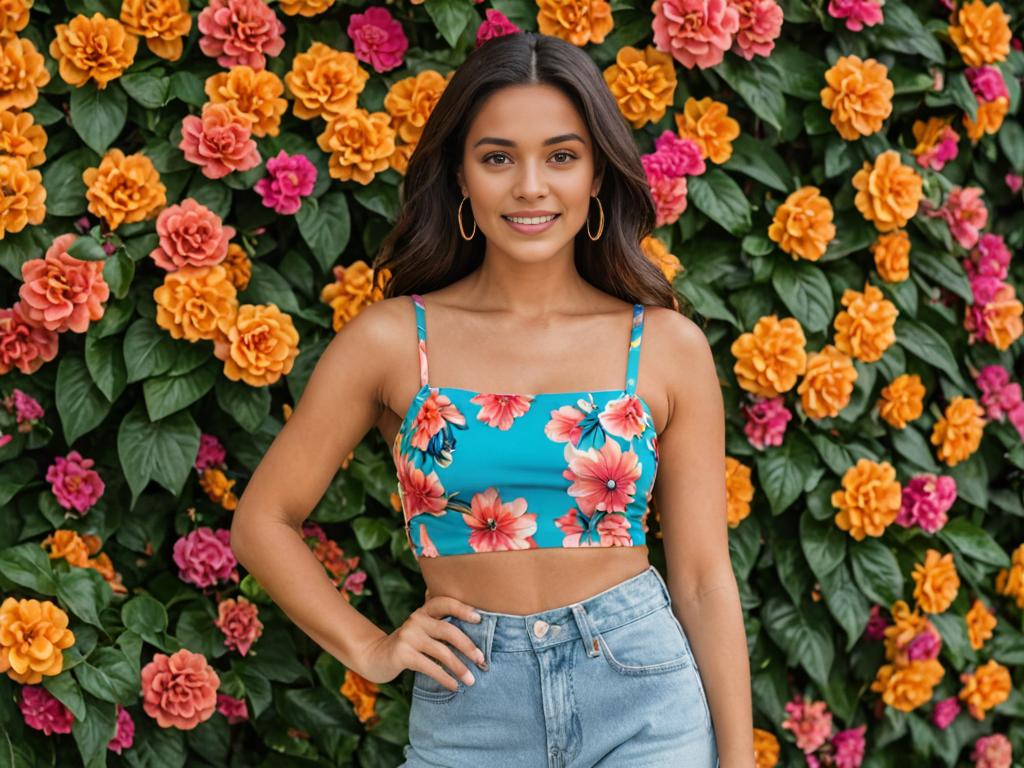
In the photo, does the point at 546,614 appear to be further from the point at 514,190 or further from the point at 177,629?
the point at 177,629

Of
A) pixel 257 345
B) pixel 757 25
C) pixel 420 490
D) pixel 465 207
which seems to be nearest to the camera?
pixel 420 490

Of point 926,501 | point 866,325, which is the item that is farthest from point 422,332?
point 926,501

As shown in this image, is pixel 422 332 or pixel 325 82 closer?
pixel 422 332

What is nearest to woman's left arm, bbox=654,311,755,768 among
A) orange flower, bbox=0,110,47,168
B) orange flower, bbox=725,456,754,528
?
orange flower, bbox=725,456,754,528

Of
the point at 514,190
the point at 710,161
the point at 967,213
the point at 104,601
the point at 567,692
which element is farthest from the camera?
the point at 967,213

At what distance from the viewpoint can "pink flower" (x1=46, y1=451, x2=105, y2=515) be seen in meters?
2.67

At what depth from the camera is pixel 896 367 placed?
3092 millimetres

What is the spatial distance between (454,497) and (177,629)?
0.99 metres

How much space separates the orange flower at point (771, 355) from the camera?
294 centimetres

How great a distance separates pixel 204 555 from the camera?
9.08 feet

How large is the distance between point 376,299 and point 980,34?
61.6 inches

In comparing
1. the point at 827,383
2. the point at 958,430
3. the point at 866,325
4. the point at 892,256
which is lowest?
the point at 958,430

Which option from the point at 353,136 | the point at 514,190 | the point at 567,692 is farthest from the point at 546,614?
the point at 353,136

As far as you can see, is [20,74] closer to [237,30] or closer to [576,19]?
[237,30]
